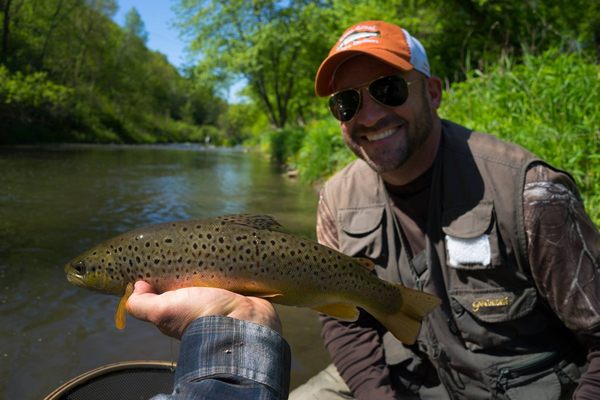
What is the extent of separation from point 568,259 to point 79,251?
20.6ft

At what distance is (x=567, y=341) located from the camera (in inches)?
87.8

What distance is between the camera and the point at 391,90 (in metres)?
2.47

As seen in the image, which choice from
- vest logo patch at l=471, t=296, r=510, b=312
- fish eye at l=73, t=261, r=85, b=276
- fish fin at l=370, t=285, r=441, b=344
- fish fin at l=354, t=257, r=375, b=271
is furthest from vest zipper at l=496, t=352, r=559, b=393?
fish eye at l=73, t=261, r=85, b=276

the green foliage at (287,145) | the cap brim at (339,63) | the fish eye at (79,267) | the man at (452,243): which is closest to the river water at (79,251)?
the man at (452,243)

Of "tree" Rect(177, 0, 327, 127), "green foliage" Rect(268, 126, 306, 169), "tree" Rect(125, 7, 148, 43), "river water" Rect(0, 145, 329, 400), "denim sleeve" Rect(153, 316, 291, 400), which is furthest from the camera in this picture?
"tree" Rect(125, 7, 148, 43)

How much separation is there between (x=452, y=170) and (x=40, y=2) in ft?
149

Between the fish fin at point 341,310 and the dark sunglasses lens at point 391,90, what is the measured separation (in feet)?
3.52

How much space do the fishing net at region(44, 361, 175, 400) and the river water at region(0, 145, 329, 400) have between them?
1.26 metres

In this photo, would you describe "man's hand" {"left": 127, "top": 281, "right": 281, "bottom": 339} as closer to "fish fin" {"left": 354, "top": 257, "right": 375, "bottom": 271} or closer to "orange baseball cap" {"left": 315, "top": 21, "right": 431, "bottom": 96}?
"fish fin" {"left": 354, "top": 257, "right": 375, "bottom": 271}

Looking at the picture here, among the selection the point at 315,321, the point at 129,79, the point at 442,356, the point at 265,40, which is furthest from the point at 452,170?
the point at 129,79

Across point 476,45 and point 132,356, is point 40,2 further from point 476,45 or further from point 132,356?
point 132,356

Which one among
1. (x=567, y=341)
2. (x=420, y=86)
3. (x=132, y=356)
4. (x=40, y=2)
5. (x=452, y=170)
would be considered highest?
(x=40, y=2)

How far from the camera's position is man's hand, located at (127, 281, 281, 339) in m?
1.51

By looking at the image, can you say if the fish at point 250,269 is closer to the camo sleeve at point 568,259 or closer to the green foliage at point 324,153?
the camo sleeve at point 568,259
